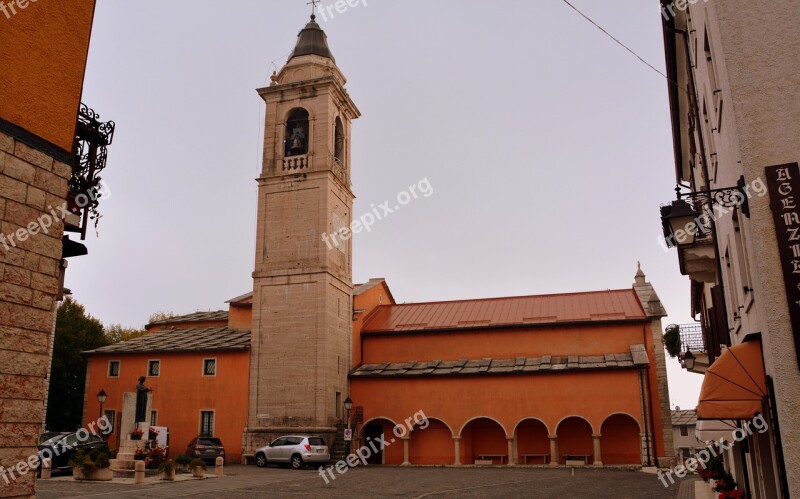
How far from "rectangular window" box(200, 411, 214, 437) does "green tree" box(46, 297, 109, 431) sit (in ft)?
51.5

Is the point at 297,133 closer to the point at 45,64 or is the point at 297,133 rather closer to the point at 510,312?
the point at 510,312

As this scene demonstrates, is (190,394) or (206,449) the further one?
(190,394)

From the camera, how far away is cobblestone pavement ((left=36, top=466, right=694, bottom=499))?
17469mm

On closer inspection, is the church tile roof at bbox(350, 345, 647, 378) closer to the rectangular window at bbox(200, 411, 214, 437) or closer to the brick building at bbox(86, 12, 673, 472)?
the brick building at bbox(86, 12, 673, 472)

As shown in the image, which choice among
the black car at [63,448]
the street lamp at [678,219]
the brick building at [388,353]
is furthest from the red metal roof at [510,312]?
the street lamp at [678,219]

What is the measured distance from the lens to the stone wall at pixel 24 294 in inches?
289

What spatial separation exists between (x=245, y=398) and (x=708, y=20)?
29669 mm

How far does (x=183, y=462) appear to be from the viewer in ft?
79.6

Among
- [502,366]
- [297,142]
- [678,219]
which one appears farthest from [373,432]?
[678,219]

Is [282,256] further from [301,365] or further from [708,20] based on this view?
[708,20]

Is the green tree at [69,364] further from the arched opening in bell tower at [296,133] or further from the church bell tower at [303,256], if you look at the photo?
the arched opening in bell tower at [296,133]

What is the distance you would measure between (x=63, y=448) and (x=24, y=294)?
1934 cm

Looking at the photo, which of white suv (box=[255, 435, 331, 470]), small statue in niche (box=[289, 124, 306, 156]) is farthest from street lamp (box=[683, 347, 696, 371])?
small statue in niche (box=[289, 124, 306, 156])

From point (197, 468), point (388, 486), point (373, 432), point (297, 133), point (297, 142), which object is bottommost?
point (388, 486)
